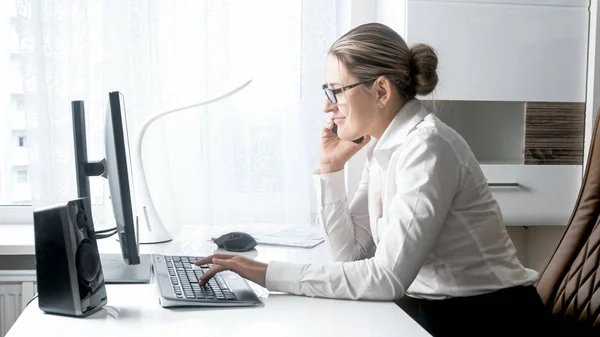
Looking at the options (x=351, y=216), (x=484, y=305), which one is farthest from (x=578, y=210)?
(x=351, y=216)

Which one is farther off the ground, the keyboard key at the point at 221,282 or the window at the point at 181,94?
the window at the point at 181,94

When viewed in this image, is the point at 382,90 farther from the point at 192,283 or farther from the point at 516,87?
the point at 516,87

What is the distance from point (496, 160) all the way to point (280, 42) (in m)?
0.88

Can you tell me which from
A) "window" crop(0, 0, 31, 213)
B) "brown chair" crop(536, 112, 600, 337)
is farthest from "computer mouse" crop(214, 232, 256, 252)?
"window" crop(0, 0, 31, 213)

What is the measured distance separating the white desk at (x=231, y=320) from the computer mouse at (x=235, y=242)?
1.65ft

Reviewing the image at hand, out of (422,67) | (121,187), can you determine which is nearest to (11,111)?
(121,187)

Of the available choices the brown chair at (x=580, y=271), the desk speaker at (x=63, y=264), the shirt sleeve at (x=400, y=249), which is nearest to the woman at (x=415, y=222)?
the shirt sleeve at (x=400, y=249)

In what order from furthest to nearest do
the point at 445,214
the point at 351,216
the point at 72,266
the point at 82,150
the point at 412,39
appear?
the point at 412,39
the point at 351,216
the point at 82,150
the point at 445,214
the point at 72,266

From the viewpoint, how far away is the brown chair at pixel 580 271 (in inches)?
61.7

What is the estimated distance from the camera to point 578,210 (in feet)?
5.43

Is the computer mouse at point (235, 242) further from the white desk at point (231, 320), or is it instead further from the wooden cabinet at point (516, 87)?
the wooden cabinet at point (516, 87)

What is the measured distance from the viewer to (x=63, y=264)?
3.97ft

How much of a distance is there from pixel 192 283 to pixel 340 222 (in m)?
0.56

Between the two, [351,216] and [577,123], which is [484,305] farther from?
[577,123]
